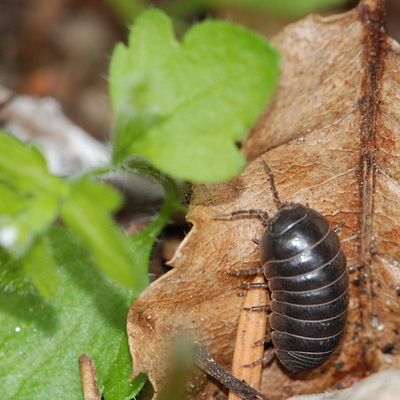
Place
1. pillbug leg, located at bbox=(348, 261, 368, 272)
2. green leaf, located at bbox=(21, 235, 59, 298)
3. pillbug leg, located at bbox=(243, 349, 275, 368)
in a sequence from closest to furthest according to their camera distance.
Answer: green leaf, located at bbox=(21, 235, 59, 298)
pillbug leg, located at bbox=(243, 349, 275, 368)
pillbug leg, located at bbox=(348, 261, 368, 272)

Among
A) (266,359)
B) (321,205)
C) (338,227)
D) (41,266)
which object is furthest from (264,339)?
(41,266)

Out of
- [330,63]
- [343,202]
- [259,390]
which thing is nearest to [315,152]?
[343,202]

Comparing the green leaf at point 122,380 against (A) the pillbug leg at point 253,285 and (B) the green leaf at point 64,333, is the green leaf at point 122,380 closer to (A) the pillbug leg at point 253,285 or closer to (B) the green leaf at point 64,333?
(B) the green leaf at point 64,333

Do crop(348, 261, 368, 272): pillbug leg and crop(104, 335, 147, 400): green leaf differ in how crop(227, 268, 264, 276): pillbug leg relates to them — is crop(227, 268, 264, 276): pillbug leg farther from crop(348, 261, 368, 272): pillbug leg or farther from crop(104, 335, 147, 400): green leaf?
crop(104, 335, 147, 400): green leaf

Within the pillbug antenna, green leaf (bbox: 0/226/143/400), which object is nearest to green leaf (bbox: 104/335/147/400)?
green leaf (bbox: 0/226/143/400)

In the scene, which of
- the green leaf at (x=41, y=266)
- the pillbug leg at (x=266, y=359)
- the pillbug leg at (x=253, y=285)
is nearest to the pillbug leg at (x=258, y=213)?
the pillbug leg at (x=253, y=285)

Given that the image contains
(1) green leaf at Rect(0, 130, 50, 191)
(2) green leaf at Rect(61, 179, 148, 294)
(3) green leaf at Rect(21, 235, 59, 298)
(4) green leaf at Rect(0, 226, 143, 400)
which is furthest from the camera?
(4) green leaf at Rect(0, 226, 143, 400)

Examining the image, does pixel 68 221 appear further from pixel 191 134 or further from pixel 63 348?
pixel 63 348
